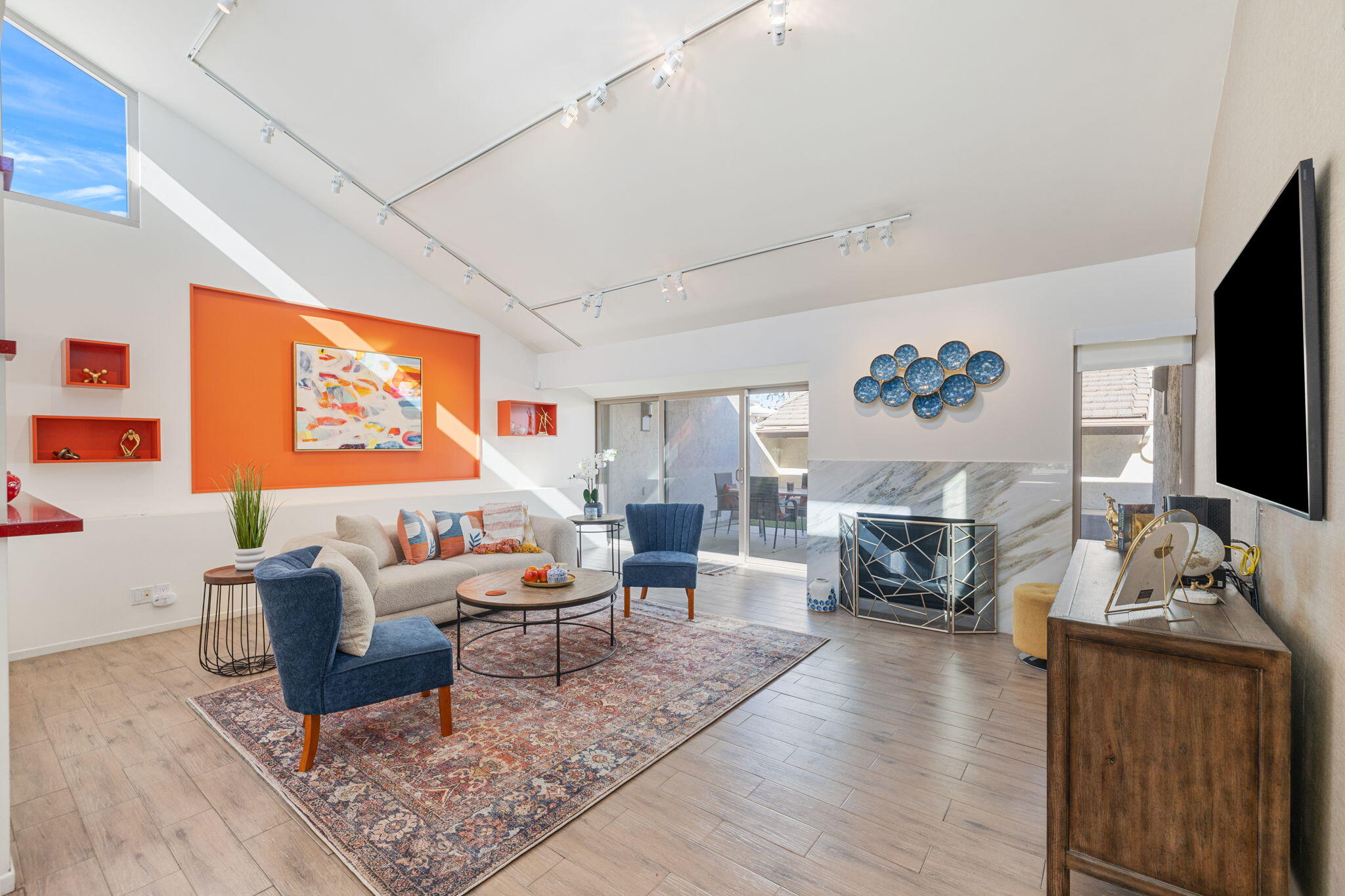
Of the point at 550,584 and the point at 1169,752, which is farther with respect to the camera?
the point at 550,584

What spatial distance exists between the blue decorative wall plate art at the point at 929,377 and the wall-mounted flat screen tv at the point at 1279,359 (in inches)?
88.3

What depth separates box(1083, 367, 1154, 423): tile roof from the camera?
4.20 m

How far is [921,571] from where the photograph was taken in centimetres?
470

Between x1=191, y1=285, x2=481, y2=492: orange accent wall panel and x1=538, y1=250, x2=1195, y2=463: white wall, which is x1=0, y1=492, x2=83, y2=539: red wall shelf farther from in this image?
x1=538, y1=250, x2=1195, y2=463: white wall

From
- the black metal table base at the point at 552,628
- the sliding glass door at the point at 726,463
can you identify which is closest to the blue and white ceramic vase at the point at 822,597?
the sliding glass door at the point at 726,463

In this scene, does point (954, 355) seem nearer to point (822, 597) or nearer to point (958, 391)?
point (958, 391)

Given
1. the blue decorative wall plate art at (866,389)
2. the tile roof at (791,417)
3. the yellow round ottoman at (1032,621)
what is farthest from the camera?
the tile roof at (791,417)

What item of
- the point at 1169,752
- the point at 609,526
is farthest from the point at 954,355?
the point at 609,526

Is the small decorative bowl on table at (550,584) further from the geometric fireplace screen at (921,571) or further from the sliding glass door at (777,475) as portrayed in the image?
the sliding glass door at (777,475)

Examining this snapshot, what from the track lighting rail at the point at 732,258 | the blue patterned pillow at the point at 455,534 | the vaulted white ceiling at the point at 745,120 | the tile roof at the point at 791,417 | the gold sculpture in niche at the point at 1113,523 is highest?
the vaulted white ceiling at the point at 745,120

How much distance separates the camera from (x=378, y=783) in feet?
7.96

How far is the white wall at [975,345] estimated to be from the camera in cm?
405

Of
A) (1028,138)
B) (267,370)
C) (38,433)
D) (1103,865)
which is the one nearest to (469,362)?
(267,370)

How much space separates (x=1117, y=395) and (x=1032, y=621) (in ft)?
5.86
